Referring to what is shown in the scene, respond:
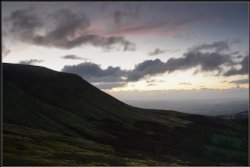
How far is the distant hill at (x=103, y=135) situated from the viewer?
102m

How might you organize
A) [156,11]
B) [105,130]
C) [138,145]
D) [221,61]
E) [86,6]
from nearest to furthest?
[86,6] → [156,11] → [221,61] → [138,145] → [105,130]

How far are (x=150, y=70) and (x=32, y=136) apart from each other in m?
48.0

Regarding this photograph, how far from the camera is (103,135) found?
5940 inches

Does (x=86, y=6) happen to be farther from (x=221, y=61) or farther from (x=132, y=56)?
(x=221, y=61)

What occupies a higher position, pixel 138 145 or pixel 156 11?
pixel 156 11

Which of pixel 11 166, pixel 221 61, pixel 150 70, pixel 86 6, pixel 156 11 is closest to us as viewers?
pixel 11 166

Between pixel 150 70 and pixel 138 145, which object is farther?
pixel 138 145

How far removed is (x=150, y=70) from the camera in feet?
313

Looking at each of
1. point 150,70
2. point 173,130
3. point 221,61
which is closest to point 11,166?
point 150,70

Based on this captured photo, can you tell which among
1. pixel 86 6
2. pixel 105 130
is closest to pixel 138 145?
pixel 105 130

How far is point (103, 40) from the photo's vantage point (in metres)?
90.4

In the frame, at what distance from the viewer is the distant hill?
336ft

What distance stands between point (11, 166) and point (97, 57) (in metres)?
32.8

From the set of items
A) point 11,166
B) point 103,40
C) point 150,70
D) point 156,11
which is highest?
point 156,11
